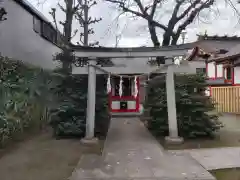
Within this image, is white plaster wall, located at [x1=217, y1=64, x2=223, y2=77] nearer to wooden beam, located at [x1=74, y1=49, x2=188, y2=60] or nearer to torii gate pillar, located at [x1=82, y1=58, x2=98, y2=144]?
wooden beam, located at [x1=74, y1=49, x2=188, y2=60]

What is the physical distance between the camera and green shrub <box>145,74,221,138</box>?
29.8 feet

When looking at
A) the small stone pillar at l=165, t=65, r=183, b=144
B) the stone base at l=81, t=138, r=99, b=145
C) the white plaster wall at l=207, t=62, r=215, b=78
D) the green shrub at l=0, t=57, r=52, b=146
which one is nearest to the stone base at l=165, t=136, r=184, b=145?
the small stone pillar at l=165, t=65, r=183, b=144

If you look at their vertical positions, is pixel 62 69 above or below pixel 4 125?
above

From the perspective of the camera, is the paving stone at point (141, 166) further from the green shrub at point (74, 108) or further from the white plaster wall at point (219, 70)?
the white plaster wall at point (219, 70)

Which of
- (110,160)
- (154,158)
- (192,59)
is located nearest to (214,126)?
(154,158)

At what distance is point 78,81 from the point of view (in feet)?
32.4

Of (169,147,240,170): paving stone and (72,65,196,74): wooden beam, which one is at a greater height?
(72,65,196,74): wooden beam

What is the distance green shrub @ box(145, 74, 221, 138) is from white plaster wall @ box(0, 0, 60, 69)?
208 inches

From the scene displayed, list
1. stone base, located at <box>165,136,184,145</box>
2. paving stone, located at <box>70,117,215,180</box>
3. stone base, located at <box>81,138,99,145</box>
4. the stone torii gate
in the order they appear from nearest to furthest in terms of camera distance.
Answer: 1. paving stone, located at <box>70,117,215,180</box>
2. stone base, located at <box>165,136,184,145</box>
3. stone base, located at <box>81,138,99,145</box>
4. the stone torii gate

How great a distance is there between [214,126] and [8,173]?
20.7 ft

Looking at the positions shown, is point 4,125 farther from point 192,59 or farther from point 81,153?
point 192,59

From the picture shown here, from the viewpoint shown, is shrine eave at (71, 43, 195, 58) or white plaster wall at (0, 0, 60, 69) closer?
shrine eave at (71, 43, 195, 58)

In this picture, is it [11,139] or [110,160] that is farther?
[11,139]

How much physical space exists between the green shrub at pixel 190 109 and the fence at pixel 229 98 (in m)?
6.79
